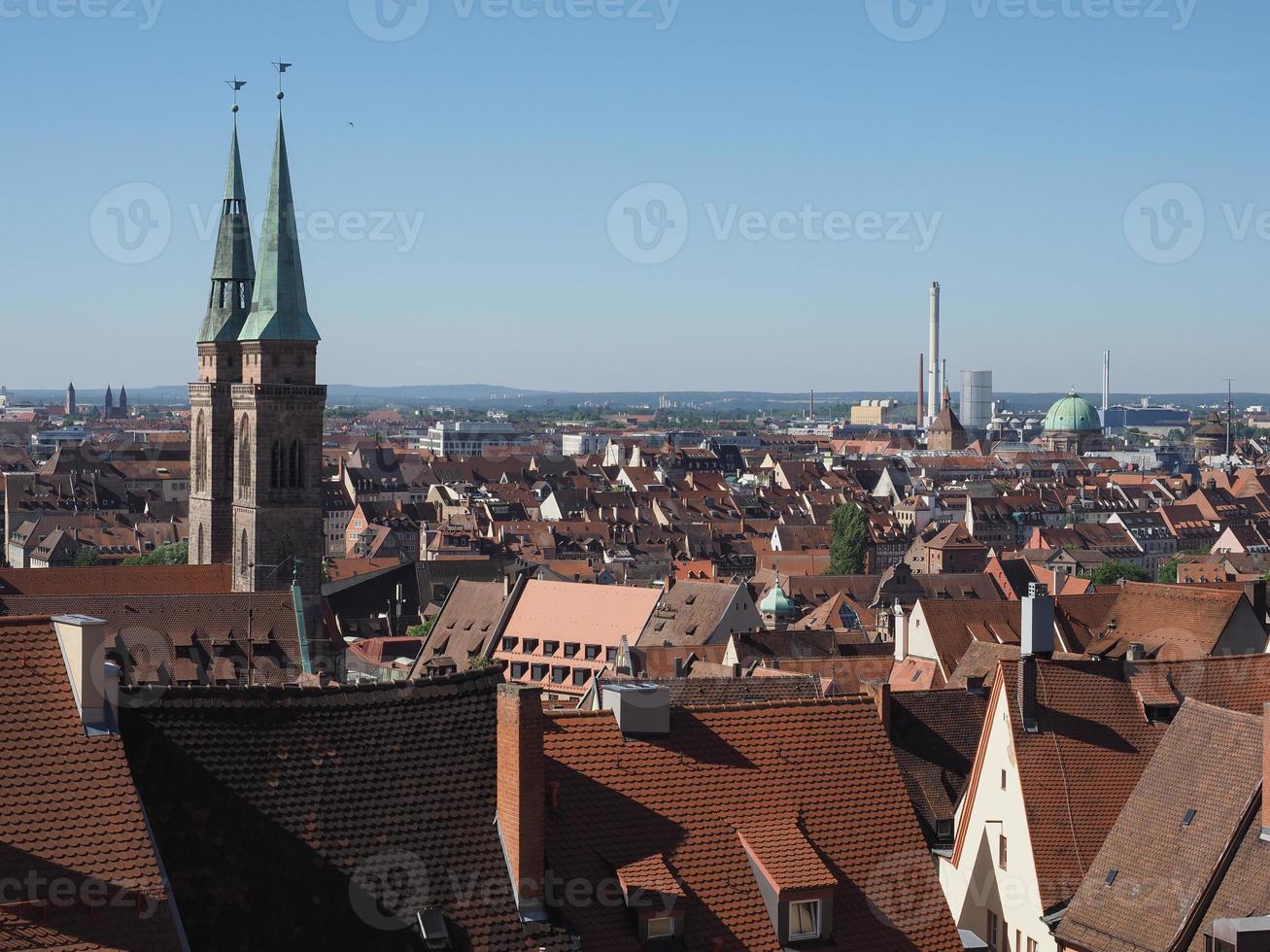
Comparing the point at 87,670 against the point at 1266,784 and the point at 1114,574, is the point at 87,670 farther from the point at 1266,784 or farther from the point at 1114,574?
the point at 1114,574

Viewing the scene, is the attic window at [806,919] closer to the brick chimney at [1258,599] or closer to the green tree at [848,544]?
the brick chimney at [1258,599]

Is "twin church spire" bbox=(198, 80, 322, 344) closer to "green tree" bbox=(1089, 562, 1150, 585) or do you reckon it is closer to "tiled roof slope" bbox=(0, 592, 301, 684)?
"tiled roof slope" bbox=(0, 592, 301, 684)

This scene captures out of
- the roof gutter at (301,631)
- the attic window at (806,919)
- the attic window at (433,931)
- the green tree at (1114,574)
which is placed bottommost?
the green tree at (1114,574)

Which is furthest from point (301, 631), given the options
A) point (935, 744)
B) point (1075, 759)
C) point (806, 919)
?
point (806, 919)

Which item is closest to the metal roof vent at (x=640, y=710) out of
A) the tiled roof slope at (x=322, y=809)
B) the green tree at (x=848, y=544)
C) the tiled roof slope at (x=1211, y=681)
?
the tiled roof slope at (x=322, y=809)

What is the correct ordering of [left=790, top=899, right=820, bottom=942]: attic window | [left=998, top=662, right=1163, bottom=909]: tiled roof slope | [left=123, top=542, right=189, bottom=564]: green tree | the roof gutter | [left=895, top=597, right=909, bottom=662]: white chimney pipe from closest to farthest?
[left=790, top=899, right=820, bottom=942]: attic window → [left=998, top=662, right=1163, bottom=909]: tiled roof slope → [left=895, top=597, right=909, bottom=662]: white chimney pipe → the roof gutter → [left=123, top=542, right=189, bottom=564]: green tree

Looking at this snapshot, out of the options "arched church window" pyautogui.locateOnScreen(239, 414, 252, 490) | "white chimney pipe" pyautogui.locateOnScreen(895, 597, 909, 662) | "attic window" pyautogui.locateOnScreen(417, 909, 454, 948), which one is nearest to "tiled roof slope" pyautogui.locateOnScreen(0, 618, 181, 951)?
"attic window" pyautogui.locateOnScreen(417, 909, 454, 948)
